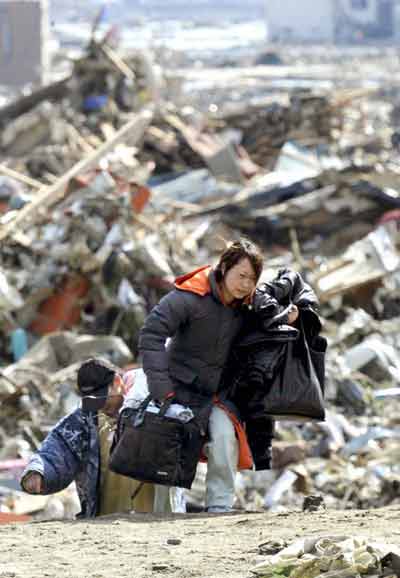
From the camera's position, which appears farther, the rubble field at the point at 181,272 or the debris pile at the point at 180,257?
the debris pile at the point at 180,257

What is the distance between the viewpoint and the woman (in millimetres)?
6602

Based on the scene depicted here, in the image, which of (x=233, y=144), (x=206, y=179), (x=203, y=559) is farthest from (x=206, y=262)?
(x=203, y=559)

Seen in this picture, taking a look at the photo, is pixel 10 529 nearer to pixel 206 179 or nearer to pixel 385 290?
pixel 385 290

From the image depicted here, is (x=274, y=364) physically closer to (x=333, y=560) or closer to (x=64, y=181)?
(x=333, y=560)

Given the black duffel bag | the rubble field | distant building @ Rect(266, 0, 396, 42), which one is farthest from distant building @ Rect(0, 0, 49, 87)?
the black duffel bag

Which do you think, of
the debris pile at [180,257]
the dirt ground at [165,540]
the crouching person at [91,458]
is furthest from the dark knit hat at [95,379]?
the debris pile at [180,257]

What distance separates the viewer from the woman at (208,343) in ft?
21.7

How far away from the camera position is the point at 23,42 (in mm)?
55562

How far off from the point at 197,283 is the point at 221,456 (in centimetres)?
68

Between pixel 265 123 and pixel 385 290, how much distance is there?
31.8 feet

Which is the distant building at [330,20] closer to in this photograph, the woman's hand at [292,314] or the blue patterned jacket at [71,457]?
the woman's hand at [292,314]

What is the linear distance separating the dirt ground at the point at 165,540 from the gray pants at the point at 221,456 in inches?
4.1

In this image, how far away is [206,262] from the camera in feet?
48.8

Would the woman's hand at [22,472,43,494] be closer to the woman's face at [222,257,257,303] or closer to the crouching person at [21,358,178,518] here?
the crouching person at [21,358,178,518]
